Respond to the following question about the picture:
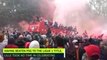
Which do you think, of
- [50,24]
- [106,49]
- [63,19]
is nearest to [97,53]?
[106,49]

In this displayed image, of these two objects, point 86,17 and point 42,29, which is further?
point 86,17

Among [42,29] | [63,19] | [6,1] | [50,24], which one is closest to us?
[42,29]

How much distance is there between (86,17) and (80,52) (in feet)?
122

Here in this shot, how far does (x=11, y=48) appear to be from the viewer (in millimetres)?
8969

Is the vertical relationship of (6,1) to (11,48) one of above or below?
above

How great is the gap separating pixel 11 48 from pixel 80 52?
277cm

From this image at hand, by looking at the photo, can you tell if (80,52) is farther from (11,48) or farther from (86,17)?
(86,17)

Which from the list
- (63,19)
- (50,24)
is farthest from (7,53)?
(63,19)

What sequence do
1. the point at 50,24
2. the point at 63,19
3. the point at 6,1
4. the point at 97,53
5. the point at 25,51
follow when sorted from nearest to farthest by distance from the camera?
1. the point at 97,53
2. the point at 25,51
3. the point at 50,24
4. the point at 63,19
5. the point at 6,1

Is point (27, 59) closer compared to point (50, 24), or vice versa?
point (27, 59)

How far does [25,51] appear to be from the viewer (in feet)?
27.7

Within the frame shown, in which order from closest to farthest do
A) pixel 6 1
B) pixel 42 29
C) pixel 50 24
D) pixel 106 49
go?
pixel 106 49 < pixel 42 29 < pixel 50 24 < pixel 6 1

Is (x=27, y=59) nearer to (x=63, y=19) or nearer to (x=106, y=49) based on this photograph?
(x=106, y=49)

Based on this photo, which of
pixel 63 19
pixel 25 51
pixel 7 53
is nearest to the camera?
pixel 25 51
